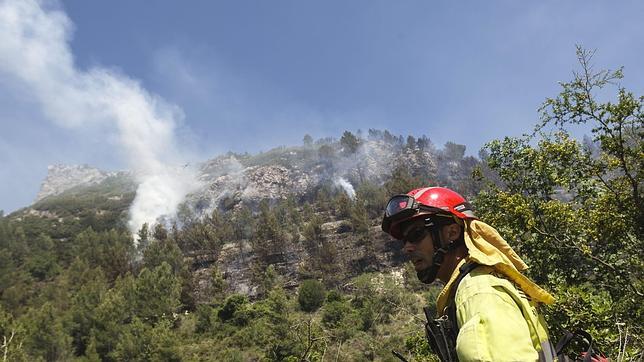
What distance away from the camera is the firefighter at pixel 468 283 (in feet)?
4.89

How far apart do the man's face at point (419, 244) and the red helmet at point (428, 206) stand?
56 mm

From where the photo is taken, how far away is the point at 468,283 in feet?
5.86

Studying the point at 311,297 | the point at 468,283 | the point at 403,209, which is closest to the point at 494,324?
the point at 468,283

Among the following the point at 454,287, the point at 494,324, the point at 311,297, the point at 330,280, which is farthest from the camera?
the point at 330,280

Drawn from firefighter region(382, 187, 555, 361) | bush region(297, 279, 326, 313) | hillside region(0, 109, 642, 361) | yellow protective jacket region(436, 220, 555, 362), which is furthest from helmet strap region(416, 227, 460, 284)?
bush region(297, 279, 326, 313)

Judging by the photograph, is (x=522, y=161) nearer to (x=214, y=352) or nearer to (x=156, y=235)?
(x=214, y=352)

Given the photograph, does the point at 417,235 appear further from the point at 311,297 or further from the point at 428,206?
the point at 311,297

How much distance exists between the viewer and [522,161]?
12781mm

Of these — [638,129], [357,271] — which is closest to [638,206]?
[638,129]

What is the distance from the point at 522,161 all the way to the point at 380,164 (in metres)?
139

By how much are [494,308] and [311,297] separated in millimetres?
46152

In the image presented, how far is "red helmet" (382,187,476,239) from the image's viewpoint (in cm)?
230

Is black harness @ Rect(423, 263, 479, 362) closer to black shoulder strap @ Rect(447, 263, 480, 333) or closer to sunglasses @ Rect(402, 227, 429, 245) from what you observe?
black shoulder strap @ Rect(447, 263, 480, 333)

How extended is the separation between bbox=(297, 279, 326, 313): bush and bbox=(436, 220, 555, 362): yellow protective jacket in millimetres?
44750
